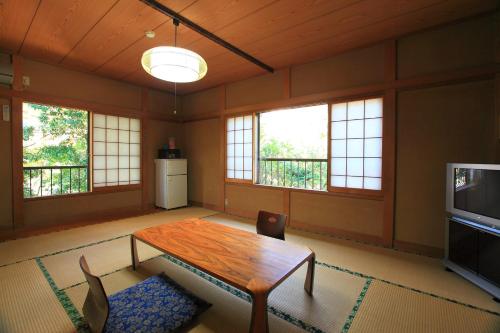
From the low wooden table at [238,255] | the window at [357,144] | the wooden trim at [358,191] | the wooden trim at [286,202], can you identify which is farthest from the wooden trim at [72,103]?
the wooden trim at [358,191]

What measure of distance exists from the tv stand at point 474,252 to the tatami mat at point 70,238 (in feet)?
12.9

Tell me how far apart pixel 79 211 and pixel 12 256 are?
1524 mm

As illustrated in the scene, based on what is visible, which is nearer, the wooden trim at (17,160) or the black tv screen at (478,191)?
the black tv screen at (478,191)

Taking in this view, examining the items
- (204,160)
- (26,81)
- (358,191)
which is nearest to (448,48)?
(358,191)

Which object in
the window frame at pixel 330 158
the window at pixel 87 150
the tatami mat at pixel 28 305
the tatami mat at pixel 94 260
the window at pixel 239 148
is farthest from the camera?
the window at pixel 239 148

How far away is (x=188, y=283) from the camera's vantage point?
2.12 metres

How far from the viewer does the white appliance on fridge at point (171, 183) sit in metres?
4.93

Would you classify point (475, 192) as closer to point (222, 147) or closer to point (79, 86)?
point (222, 147)

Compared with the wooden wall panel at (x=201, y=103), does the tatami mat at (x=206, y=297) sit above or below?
below

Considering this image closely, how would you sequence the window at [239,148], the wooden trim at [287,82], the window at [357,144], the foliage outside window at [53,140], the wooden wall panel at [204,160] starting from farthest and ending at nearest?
the foliage outside window at [53,140]
the wooden wall panel at [204,160]
the window at [239,148]
the wooden trim at [287,82]
the window at [357,144]

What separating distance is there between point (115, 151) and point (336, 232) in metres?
4.43

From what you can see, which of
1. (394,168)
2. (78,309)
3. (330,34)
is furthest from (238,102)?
(78,309)

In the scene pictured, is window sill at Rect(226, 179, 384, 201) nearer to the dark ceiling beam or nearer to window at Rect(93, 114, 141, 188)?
the dark ceiling beam

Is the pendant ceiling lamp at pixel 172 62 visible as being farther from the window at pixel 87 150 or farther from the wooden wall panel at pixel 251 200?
the window at pixel 87 150
